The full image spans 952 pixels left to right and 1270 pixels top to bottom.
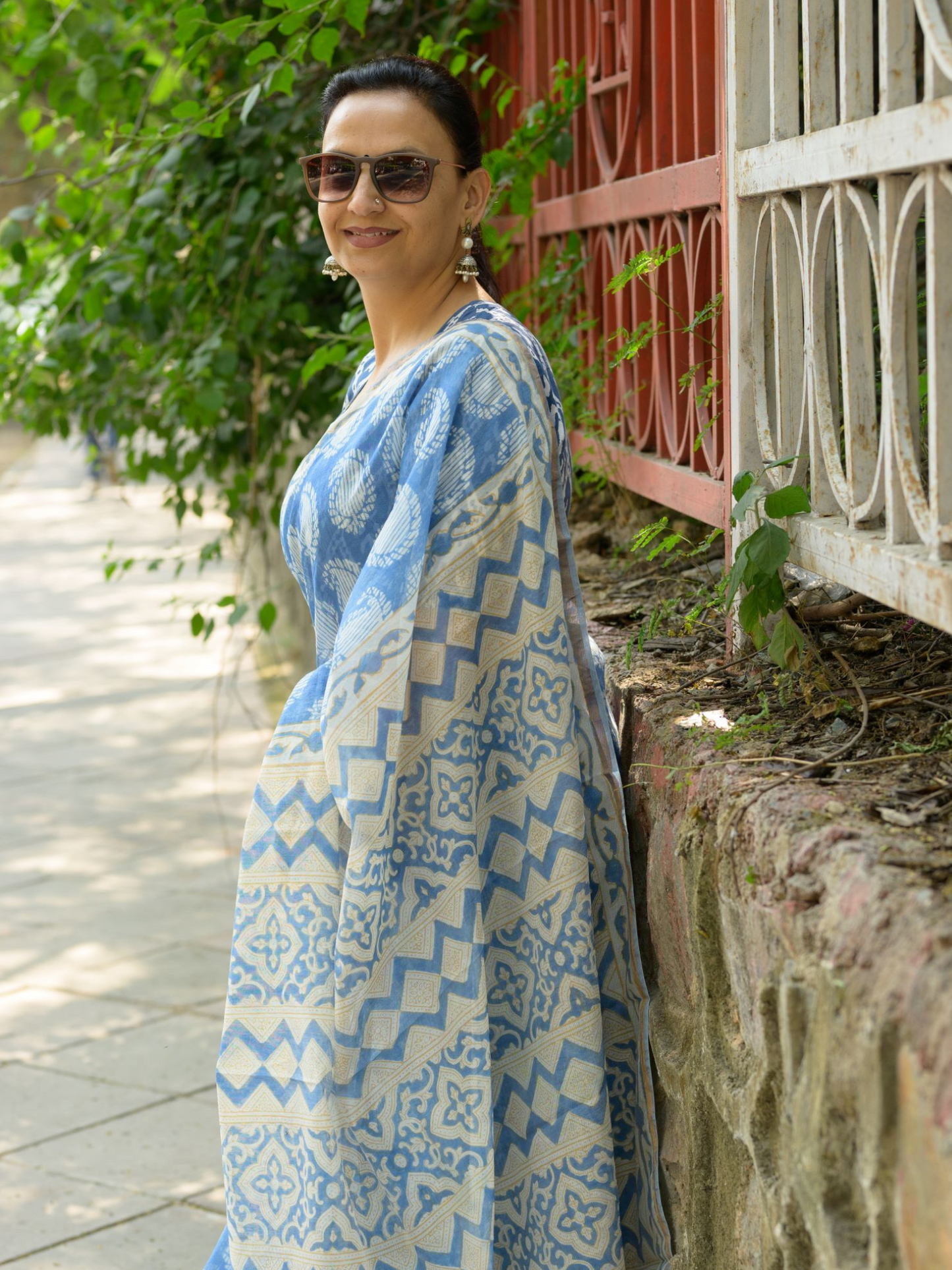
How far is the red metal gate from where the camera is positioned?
221 centimetres

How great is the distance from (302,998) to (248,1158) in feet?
0.76

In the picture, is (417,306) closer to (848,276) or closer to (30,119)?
(848,276)

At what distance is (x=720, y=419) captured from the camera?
2.23 m

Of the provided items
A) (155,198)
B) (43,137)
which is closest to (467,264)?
(155,198)

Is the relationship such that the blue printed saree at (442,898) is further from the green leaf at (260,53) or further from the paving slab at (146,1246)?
the green leaf at (260,53)

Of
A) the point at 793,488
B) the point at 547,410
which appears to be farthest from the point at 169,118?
the point at 793,488

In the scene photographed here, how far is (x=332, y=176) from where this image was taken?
6.46 feet

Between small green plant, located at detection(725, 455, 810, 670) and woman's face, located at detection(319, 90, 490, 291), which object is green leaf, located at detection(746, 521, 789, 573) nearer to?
small green plant, located at detection(725, 455, 810, 670)

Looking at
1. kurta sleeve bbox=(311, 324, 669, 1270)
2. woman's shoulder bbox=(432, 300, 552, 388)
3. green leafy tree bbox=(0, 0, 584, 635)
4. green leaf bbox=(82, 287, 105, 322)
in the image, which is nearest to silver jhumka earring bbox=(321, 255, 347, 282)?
woman's shoulder bbox=(432, 300, 552, 388)

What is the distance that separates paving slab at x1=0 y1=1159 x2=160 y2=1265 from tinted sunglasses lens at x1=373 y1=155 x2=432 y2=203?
195cm

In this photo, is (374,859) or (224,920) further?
(224,920)

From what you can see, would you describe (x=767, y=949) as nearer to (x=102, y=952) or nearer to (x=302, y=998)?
(x=302, y=998)

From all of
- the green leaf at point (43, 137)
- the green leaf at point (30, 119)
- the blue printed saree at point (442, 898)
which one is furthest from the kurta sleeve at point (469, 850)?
the green leaf at point (43, 137)

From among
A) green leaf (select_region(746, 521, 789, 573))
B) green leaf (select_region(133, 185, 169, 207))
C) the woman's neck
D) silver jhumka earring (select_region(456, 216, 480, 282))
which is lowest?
green leaf (select_region(746, 521, 789, 573))
